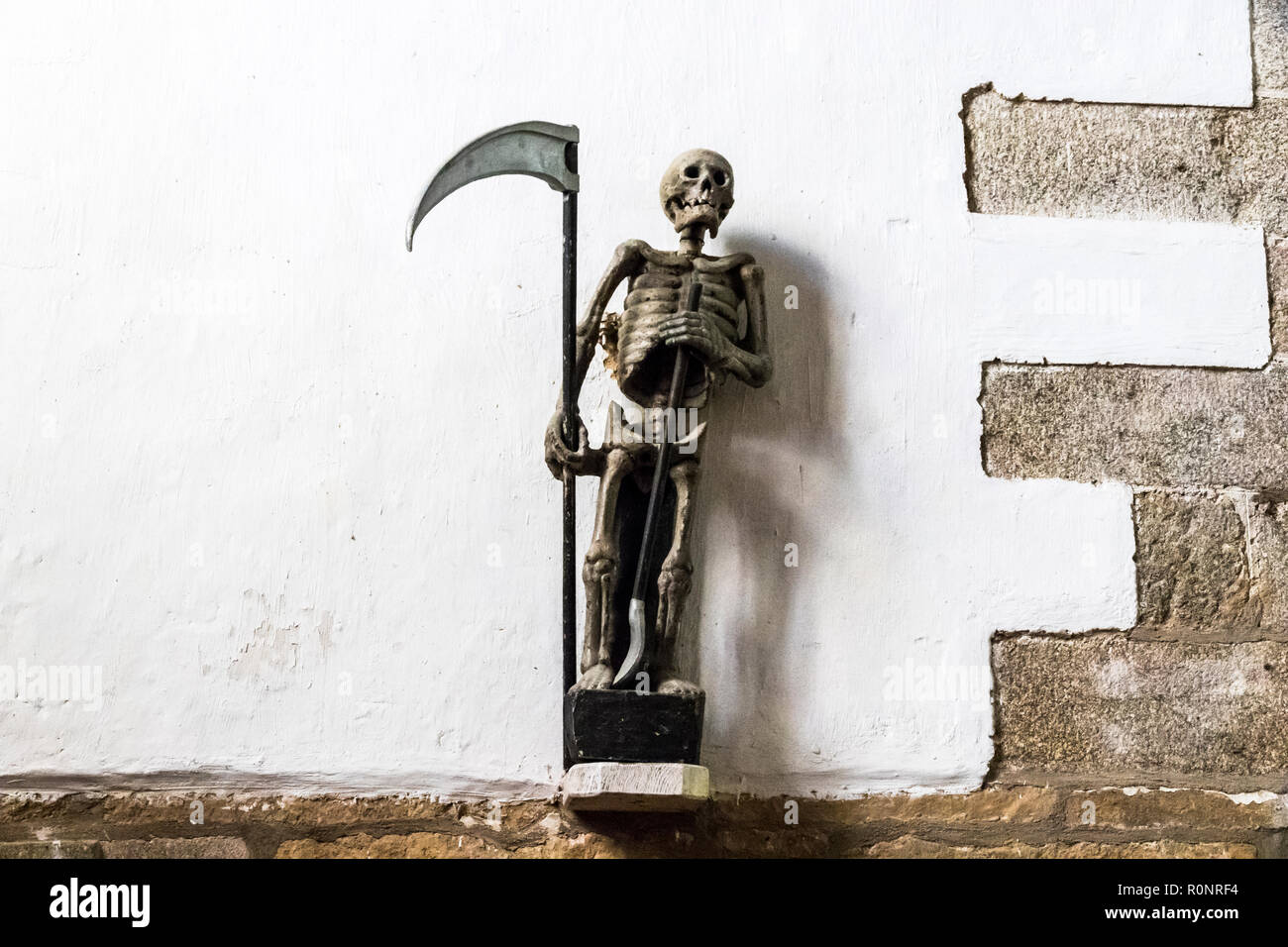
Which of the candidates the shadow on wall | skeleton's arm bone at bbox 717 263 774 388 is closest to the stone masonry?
the shadow on wall

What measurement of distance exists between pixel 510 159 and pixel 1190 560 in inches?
43.4

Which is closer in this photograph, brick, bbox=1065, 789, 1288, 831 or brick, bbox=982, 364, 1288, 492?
brick, bbox=1065, 789, 1288, 831

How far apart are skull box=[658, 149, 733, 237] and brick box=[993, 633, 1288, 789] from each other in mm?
718

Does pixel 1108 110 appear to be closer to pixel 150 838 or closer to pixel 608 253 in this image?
pixel 608 253

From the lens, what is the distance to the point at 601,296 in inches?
82.6

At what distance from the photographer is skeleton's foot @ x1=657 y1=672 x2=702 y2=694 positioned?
6.35 feet

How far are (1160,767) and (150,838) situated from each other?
1354 millimetres

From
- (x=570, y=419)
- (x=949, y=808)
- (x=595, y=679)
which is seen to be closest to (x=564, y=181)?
(x=570, y=419)

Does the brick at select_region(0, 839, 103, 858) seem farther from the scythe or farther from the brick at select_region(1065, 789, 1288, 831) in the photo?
the brick at select_region(1065, 789, 1288, 831)

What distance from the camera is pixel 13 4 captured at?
2348 millimetres

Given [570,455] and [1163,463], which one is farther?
[1163,463]

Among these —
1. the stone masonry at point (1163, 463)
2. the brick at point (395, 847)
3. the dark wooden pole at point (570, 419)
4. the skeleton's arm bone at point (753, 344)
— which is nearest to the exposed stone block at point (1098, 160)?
the stone masonry at point (1163, 463)

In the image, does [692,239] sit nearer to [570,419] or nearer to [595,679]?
[570,419]
